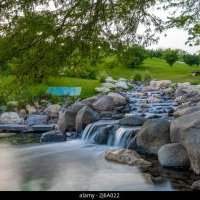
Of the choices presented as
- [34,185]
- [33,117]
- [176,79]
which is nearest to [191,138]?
[34,185]

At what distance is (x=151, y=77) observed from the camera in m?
49.6

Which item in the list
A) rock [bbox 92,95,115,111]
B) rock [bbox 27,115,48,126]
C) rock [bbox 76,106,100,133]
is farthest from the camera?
rock [bbox 27,115,48,126]

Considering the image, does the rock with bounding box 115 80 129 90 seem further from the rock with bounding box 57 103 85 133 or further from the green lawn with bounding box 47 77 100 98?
the rock with bounding box 57 103 85 133

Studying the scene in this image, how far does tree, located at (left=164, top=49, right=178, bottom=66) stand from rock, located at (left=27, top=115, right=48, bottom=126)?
29.1 meters

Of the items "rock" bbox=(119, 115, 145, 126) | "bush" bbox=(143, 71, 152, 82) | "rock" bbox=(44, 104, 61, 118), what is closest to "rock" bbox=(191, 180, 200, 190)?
"rock" bbox=(119, 115, 145, 126)

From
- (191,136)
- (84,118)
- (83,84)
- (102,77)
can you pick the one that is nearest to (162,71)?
(102,77)

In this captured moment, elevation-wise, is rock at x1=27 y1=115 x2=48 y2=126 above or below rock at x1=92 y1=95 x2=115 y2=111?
below

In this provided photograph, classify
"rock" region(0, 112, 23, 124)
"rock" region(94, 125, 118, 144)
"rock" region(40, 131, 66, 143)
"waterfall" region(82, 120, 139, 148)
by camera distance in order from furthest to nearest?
"rock" region(0, 112, 23, 124) < "rock" region(40, 131, 66, 143) < "rock" region(94, 125, 118, 144) < "waterfall" region(82, 120, 139, 148)

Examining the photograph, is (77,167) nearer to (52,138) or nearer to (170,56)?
(52,138)

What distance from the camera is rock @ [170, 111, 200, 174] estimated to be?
43.6 ft

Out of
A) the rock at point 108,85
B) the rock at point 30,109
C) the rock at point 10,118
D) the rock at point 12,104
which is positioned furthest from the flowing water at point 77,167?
the rock at point 108,85

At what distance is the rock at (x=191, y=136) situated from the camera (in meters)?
13.3

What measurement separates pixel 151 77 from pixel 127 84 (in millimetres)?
6977

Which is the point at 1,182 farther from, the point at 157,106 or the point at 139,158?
the point at 157,106
